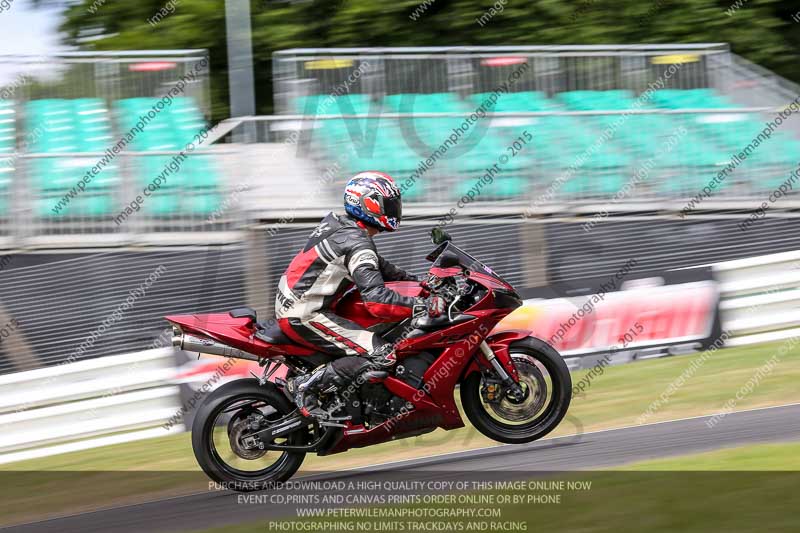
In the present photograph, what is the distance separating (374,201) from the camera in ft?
23.2

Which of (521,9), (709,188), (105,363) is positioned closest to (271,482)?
(105,363)

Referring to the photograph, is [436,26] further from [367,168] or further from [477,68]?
[367,168]

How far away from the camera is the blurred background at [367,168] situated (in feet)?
36.2

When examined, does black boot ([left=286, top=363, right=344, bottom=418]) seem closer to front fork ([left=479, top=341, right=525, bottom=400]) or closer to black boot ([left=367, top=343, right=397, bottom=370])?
black boot ([left=367, top=343, right=397, bottom=370])

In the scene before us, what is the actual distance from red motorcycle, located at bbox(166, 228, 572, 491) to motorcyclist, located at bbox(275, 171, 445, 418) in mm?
79

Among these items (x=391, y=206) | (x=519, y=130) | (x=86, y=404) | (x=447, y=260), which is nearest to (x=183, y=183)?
(x=86, y=404)

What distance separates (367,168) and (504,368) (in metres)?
4.88

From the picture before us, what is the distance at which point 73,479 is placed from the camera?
341 inches

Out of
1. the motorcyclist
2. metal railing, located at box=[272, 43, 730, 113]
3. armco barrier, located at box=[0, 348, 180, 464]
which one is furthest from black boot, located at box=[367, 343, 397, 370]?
metal railing, located at box=[272, 43, 730, 113]

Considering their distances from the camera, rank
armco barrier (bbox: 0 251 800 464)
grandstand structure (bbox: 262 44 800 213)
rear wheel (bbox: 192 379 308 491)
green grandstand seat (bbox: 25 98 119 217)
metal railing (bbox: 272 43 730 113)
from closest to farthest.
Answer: rear wheel (bbox: 192 379 308 491), armco barrier (bbox: 0 251 800 464), green grandstand seat (bbox: 25 98 119 217), grandstand structure (bbox: 262 44 800 213), metal railing (bbox: 272 43 730 113)

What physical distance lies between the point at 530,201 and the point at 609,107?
2190mm

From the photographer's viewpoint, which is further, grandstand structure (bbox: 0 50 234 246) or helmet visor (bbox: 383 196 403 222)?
grandstand structure (bbox: 0 50 234 246)

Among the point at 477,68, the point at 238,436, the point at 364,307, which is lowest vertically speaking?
the point at 238,436

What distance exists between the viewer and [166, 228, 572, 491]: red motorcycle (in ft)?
22.7
